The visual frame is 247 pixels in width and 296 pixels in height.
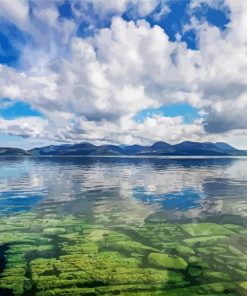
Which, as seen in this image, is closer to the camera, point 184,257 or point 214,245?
point 184,257

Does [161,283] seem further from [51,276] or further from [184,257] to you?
[51,276]

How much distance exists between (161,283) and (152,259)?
3209 millimetres

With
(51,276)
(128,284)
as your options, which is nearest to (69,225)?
(51,276)

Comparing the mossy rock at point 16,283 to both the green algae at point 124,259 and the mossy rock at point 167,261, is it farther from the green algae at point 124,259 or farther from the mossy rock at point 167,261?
the mossy rock at point 167,261

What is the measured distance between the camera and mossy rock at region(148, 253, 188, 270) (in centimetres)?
1846

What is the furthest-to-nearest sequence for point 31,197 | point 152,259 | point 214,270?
point 31,197 → point 152,259 → point 214,270

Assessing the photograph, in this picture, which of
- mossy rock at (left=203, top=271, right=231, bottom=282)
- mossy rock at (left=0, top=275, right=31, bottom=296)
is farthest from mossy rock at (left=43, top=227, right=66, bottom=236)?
mossy rock at (left=203, top=271, right=231, bottom=282)

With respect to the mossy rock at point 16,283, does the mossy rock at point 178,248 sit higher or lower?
higher

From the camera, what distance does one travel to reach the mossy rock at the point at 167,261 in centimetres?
1846

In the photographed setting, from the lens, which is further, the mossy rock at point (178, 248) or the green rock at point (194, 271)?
the mossy rock at point (178, 248)

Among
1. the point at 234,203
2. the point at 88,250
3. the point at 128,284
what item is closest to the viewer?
the point at 128,284

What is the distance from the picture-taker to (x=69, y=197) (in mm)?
46062

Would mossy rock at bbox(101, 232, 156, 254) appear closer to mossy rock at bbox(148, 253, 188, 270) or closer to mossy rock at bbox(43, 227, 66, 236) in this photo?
mossy rock at bbox(148, 253, 188, 270)

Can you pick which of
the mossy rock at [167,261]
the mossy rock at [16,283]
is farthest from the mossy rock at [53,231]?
the mossy rock at [167,261]
